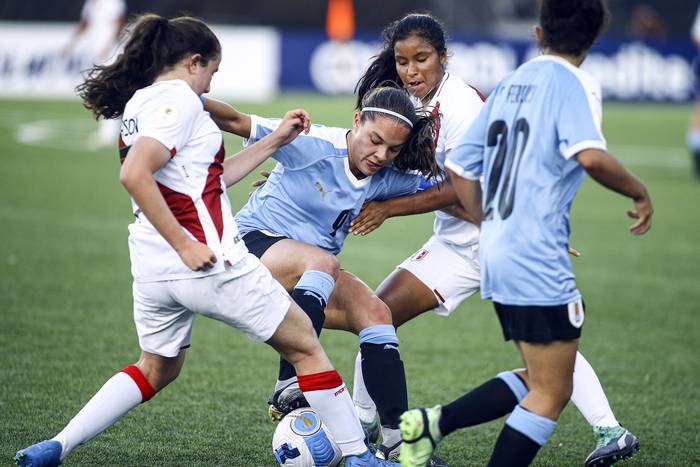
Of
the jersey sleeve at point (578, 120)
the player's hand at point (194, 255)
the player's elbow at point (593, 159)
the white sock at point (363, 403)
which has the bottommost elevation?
the white sock at point (363, 403)

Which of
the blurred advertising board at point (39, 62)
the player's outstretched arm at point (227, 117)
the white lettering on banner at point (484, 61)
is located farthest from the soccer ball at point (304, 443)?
the white lettering on banner at point (484, 61)

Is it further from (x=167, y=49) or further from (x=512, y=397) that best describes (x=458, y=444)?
(x=167, y=49)

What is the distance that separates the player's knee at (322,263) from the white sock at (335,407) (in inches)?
21.0

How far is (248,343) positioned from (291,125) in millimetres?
2958

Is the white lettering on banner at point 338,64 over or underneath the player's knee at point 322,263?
underneath

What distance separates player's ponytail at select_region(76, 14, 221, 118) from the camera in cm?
399

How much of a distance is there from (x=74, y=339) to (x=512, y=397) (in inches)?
144

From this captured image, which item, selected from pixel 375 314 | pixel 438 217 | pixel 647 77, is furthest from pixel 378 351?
pixel 647 77

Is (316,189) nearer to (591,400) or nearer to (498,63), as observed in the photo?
(591,400)

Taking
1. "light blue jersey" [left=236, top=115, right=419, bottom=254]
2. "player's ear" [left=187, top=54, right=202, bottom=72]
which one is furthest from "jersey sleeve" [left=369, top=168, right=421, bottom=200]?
"player's ear" [left=187, top=54, right=202, bottom=72]

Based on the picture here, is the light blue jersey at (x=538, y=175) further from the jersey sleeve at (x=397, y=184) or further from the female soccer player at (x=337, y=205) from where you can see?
the jersey sleeve at (x=397, y=184)

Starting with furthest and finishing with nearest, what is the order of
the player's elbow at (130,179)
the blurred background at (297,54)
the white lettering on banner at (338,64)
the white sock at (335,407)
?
the white lettering on banner at (338,64) → the blurred background at (297,54) → the white sock at (335,407) → the player's elbow at (130,179)

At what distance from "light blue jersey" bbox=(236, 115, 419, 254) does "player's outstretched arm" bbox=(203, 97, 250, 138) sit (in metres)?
0.05

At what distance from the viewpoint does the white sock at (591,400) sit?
15.6 ft
